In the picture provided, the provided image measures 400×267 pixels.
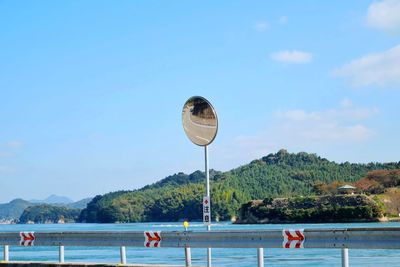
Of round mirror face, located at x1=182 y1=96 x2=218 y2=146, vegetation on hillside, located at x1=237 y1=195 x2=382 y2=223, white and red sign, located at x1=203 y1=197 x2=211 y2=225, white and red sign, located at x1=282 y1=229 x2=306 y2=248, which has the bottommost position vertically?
vegetation on hillside, located at x1=237 y1=195 x2=382 y2=223

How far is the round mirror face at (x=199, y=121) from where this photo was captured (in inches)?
591

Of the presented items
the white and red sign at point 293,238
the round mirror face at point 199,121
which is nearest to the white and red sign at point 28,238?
the round mirror face at point 199,121

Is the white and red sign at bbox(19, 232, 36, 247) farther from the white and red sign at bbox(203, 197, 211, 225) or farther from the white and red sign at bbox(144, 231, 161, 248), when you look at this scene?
the white and red sign at bbox(203, 197, 211, 225)

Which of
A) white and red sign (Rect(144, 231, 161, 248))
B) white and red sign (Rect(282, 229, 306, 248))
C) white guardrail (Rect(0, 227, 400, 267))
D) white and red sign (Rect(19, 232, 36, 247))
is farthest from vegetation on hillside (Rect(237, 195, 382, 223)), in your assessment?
white and red sign (Rect(282, 229, 306, 248))

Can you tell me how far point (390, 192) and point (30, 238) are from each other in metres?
187

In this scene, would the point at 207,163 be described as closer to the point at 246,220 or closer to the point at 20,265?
the point at 20,265

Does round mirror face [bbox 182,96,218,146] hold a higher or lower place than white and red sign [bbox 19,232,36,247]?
higher

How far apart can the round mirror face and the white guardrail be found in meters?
2.06

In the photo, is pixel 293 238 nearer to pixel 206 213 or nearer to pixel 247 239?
pixel 247 239

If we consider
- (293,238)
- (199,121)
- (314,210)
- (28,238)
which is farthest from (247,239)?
(314,210)

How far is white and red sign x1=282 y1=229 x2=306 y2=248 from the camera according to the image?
13.2 m

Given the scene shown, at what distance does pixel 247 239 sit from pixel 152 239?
7.46 ft

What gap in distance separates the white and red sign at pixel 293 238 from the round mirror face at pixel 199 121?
2.74 metres

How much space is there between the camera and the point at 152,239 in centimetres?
1496
